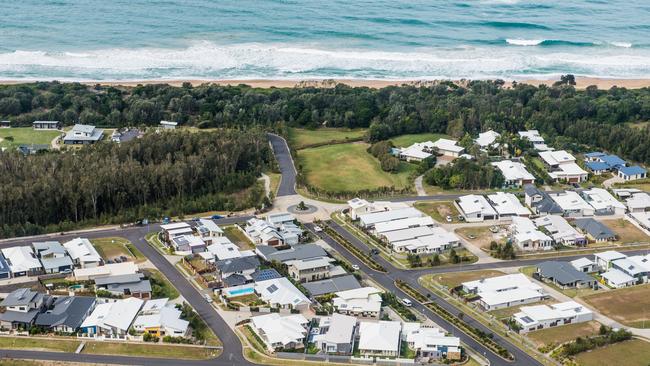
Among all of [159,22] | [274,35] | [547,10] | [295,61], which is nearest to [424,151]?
[295,61]

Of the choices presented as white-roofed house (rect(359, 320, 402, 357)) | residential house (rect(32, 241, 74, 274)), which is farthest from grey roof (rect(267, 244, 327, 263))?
residential house (rect(32, 241, 74, 274))

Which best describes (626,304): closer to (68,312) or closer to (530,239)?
(530,239)

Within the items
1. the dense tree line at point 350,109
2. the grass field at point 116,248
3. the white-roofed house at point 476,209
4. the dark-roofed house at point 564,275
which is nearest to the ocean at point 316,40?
the dense tree line at point 350,109

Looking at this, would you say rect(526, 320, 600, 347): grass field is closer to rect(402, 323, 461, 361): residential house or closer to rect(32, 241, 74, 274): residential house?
rect(402, 323, 461, 361): residential house

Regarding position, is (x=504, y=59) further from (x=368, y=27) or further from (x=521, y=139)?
(x=521, y=139)

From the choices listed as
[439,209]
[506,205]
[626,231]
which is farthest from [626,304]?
[439,209]
